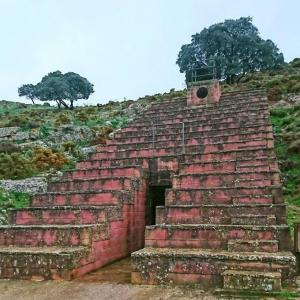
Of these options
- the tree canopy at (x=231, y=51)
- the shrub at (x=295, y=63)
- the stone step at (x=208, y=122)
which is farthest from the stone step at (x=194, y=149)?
the shrub at (x=295, y=63)

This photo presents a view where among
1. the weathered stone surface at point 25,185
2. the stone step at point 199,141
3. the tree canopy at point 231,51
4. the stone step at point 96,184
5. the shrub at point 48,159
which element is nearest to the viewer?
the stone step at point 96,184

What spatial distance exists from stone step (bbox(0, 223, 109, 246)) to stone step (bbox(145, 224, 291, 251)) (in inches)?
46.5

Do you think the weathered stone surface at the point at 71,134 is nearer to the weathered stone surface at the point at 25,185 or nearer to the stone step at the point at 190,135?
the weathered stone surface at the point at 25,185

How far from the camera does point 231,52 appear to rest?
41844 millimetres

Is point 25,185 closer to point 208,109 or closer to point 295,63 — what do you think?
point 208,109

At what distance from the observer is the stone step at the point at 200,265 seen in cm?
617

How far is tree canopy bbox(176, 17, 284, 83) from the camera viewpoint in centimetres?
4097

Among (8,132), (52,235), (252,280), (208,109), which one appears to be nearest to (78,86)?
(8,132)

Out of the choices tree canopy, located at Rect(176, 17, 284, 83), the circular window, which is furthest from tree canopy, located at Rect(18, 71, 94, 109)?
the circular window

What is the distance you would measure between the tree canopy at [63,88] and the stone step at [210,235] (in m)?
39.6

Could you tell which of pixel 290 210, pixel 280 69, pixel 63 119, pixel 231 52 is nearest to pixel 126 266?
pixel 290 210

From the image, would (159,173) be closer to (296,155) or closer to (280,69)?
(296,155)

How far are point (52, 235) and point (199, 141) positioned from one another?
7.83 m

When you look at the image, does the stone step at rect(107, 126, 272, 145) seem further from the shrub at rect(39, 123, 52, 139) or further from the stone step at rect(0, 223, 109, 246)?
the shrub at rect(39, 123, 52, 139)
